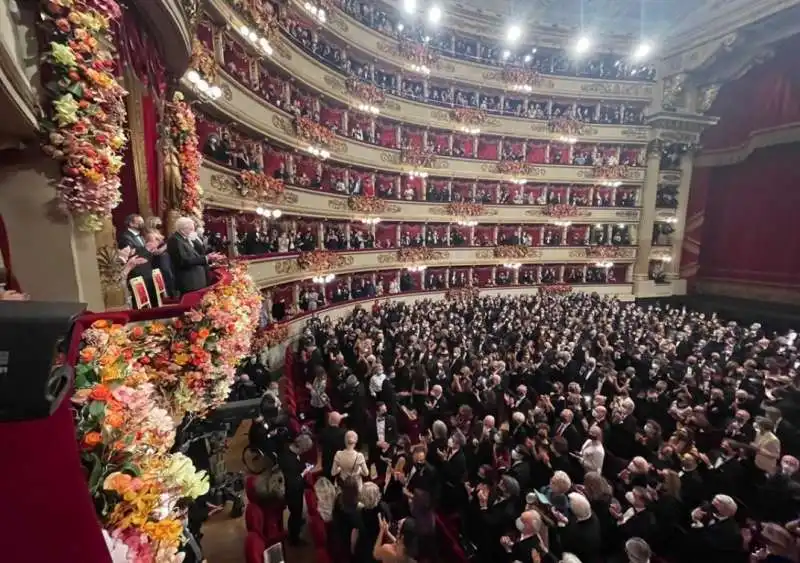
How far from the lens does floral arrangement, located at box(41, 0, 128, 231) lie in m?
3.12

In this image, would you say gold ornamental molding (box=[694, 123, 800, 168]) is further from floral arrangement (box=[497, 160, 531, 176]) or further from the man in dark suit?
the man in dark suit

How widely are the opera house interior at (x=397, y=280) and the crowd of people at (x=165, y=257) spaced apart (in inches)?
1.4

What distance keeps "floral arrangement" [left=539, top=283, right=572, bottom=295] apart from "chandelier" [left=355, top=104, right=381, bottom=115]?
1425 centimetres

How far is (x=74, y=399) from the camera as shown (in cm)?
201

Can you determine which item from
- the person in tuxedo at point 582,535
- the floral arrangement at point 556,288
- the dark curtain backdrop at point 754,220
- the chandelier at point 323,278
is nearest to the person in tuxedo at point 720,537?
the person in tuxedo at point 582,535

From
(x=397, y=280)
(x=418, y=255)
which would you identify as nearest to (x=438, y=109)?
(x=418, y=255)

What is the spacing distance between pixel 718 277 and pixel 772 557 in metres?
25.0

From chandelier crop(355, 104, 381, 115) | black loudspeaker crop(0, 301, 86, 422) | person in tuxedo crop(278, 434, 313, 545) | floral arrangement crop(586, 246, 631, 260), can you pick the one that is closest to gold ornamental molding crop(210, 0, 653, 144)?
chandelier crop(355, 104, 381, 115)

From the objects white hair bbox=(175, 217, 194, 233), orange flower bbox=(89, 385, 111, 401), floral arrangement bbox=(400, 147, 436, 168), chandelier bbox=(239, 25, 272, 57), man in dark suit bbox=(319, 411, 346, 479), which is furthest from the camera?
floral arrangement bbox=(400, 147, 436, 168)

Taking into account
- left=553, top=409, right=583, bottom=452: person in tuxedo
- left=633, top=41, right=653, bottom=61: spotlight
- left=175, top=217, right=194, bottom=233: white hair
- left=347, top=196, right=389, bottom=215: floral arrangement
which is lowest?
left=553, top=409, right=583, bottom=452: person in tuxedo

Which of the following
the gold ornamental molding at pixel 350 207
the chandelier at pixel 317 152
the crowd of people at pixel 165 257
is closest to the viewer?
the crowd of people at pixel 165 257

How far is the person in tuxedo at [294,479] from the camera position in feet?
16.8

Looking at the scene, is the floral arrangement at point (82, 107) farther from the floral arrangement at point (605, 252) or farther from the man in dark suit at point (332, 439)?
the floral arrangement at point (605, 252)

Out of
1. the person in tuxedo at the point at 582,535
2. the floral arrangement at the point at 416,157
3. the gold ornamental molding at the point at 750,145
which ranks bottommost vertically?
the person in tuxedo at the point at 582,535
